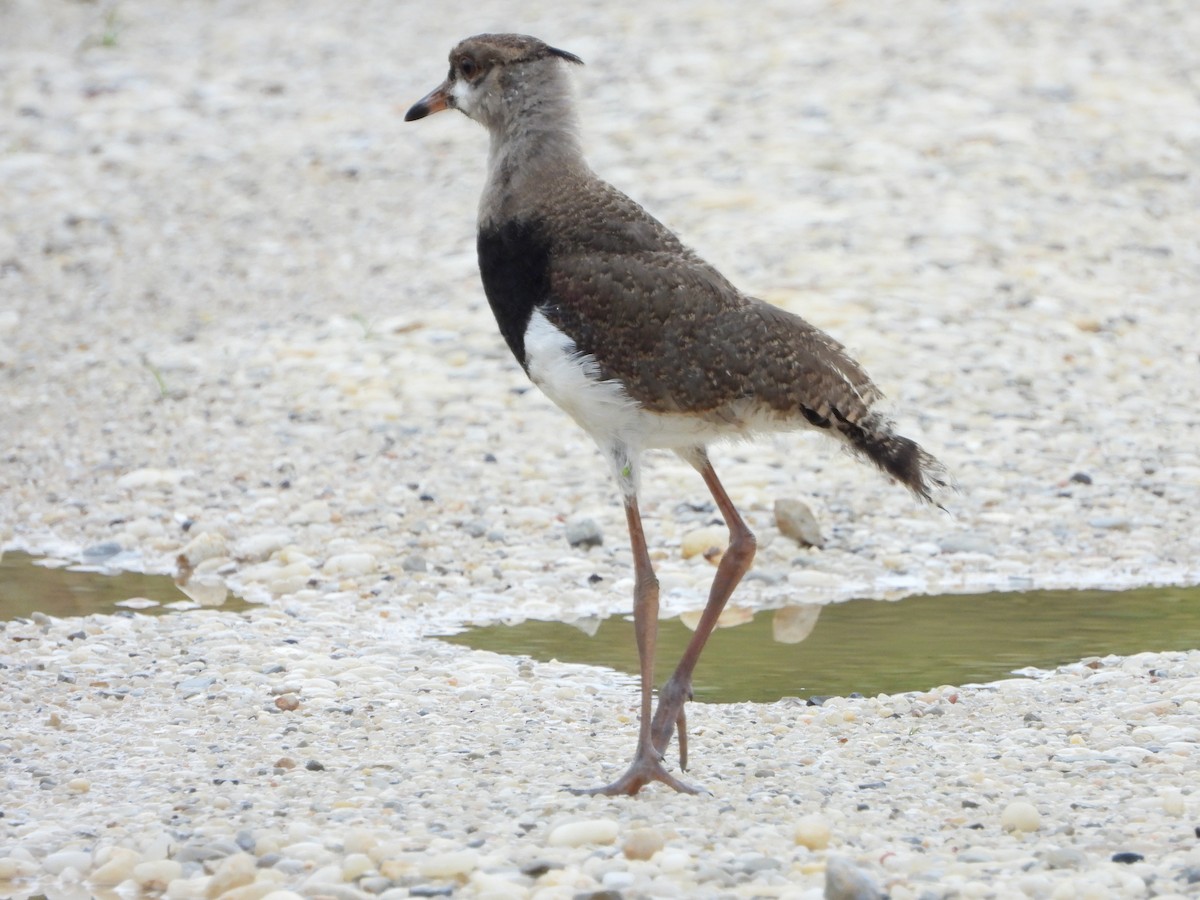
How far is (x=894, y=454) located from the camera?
20.3ft

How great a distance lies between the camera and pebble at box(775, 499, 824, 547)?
8.70 m

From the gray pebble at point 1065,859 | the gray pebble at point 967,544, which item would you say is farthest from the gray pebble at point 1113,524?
the gray pebble at point 1065,859

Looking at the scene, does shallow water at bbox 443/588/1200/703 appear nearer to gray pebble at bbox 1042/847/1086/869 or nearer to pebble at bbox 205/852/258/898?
gray pebble at bbox 1042/847/1086/869

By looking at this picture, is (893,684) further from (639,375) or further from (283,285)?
(283,285)

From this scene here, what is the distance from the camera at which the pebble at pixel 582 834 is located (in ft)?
16.8

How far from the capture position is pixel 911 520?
905cm

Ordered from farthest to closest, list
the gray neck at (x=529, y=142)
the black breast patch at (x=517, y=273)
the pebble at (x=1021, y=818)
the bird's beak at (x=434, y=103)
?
the bird's beak at (x=434, y=103) < the gray neck at (x=529, y=142) < the black breast patch at (x=517, y=273) < the pebble at (x=1021, y=818)

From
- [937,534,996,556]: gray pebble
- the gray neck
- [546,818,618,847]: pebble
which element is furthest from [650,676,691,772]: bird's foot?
[937,534,996,556]: gray pebble

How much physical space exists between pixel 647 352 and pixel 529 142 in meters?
1.03

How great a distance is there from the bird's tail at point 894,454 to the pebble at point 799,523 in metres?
2.44

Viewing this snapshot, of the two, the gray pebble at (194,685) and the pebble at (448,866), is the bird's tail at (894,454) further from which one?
the gray pebble at (194,685)

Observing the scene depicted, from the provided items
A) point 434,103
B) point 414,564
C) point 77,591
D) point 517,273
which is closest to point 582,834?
point 517,273

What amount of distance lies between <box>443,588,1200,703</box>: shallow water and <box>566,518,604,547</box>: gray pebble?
79 cm

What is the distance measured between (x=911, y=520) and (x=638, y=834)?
430cm
